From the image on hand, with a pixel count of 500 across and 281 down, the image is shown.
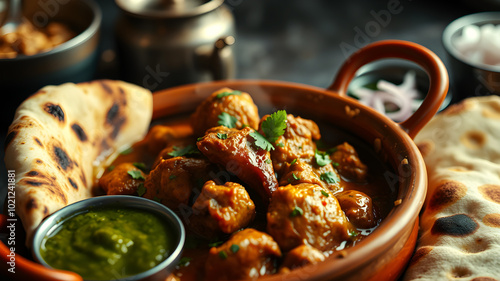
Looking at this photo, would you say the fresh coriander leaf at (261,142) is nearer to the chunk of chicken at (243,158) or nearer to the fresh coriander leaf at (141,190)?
the chunk of chicken at (243,158)

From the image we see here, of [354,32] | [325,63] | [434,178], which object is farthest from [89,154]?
[354,32]

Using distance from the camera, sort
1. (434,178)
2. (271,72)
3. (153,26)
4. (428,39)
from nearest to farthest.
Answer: (434,178) < (153,26) < (271,72) < (428,39)

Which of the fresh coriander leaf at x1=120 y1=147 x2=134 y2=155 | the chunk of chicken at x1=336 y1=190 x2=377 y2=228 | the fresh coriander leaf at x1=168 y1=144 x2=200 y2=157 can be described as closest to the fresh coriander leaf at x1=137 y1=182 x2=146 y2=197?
the fresh coriander leaf at x1=168 y1=144 x2=200 y2=157

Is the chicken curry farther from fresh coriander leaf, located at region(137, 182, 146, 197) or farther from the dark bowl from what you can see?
the dark bowl

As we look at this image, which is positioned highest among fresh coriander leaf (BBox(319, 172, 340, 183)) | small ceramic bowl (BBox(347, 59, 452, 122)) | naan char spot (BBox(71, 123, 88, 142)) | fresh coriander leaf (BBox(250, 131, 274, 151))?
fresh coriander leaf (BBox(250, 131, 274, 151))

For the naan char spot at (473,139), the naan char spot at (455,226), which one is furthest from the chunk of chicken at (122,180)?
the naan char spot at (473,139)

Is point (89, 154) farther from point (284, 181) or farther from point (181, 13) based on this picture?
point (181, 13)
